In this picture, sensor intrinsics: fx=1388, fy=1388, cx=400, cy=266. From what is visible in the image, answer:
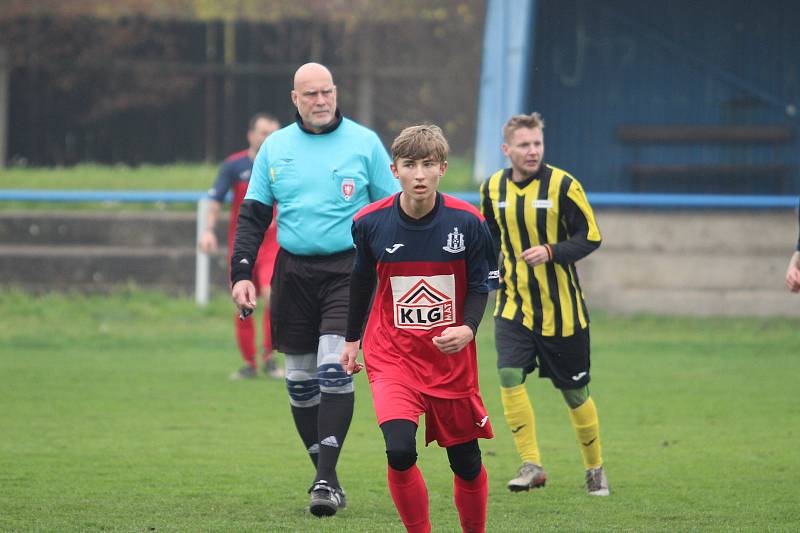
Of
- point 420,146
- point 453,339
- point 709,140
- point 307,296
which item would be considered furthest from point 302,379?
point 709,140

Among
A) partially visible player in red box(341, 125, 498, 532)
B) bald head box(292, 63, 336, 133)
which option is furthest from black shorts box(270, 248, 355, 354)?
partially visible player in red box(341, 125, 498, 532)

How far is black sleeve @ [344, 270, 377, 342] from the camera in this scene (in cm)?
560

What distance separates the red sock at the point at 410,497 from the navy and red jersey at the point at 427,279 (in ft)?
1.11

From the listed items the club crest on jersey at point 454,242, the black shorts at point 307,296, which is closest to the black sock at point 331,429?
the black shorts at point 307,296

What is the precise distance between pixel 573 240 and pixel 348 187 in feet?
3.99

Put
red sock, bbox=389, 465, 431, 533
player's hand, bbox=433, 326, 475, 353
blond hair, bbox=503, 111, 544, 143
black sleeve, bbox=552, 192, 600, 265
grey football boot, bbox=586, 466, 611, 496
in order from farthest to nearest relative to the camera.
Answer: blond hair, bbox=503, 111, 544, 143 < black sleeve, bbox=552, 192, 600, 265 < grey football boot, bbox=586, 466, 611, 496 < red sock, bbox=389, 465, 431, 533 < player's hand, bbox=433, 326, 475, 353

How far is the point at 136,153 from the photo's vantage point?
76.9 ft

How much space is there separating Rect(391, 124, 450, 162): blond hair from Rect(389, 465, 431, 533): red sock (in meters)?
1.21

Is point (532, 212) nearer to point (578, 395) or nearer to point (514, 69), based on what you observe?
point (578, 395)

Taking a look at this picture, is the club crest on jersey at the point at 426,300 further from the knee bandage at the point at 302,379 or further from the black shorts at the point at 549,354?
the black shorts at the point at 549,354

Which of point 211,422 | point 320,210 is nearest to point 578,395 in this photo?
point 320,210

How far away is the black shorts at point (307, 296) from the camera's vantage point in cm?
669

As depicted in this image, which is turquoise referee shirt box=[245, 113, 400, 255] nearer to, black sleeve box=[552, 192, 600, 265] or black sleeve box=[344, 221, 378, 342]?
black sleeve box=[552, 192, 600, 265]

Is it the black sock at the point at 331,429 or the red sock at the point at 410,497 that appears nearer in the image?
the red sock at the point at 410,497
